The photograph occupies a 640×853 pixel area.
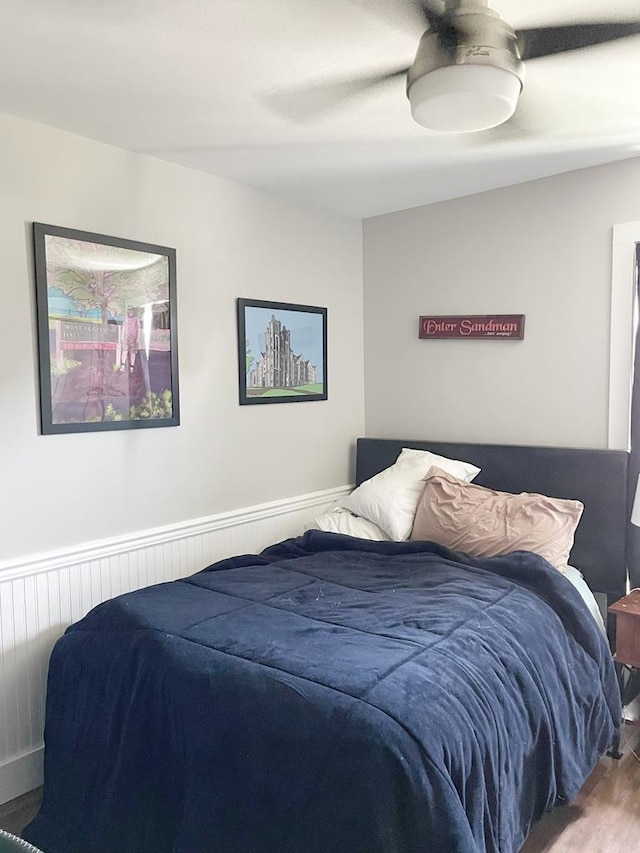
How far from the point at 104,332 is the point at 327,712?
5.92 feet

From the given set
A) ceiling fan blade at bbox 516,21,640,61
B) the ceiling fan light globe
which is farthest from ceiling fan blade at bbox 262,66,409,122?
ceiling fan blade at bbox 516,21,640,61

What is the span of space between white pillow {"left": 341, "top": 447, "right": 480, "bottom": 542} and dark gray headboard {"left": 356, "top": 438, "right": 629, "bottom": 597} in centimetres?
15

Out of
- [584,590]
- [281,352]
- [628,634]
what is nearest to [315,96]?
[281,352]

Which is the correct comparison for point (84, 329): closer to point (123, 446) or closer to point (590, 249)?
point (123, 446)

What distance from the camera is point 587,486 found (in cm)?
325

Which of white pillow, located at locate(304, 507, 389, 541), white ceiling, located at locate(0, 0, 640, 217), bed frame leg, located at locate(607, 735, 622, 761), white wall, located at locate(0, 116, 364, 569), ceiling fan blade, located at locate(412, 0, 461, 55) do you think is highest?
white ceiling, located at locate(0, 0, 640, 217)

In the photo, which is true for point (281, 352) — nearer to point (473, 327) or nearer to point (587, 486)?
point (473, 327)

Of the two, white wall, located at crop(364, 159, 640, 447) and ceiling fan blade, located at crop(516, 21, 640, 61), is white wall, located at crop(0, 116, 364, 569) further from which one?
ceiling fan blade, located at crop(516, 21, 640, 61)

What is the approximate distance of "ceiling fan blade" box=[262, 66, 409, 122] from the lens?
2.17m

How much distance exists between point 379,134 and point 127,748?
2405mm

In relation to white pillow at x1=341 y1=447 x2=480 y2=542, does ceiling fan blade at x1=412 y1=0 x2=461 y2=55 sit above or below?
above

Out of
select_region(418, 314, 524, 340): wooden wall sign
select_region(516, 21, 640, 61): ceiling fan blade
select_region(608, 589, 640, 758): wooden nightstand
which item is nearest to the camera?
select_region(516, 21, 640, 61): ceiling fan blade

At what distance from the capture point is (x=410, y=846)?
62.9 inches

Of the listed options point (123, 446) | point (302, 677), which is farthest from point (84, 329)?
point (302, 677)
